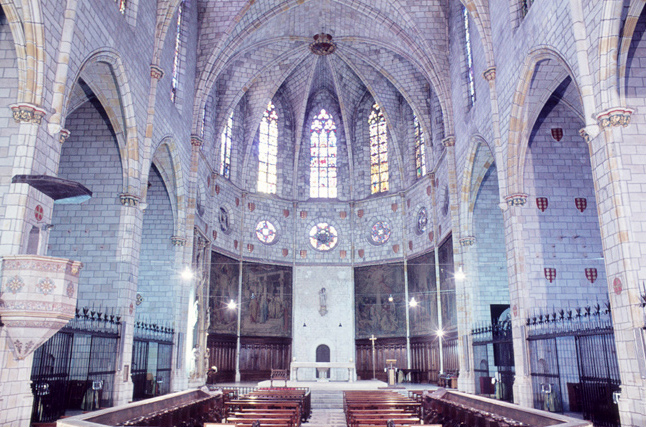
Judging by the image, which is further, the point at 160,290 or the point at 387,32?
the point at 387,32

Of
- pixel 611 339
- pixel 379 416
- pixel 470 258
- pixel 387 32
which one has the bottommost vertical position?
pixel 379 416

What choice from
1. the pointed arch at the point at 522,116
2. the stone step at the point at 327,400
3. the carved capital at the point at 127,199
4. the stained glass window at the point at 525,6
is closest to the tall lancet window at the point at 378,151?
the stone step at the point at 327,400

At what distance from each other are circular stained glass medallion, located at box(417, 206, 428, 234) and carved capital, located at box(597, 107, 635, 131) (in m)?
17.3

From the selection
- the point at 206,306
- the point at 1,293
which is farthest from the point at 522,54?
the point at 206,306

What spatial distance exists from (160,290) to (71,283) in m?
12.2

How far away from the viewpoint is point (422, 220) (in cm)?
2919

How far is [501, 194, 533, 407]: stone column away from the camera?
1573cm

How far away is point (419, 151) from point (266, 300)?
38.8 feet

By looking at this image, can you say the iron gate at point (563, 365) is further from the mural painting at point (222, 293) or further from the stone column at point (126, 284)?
the mural painting at point (222, 293)

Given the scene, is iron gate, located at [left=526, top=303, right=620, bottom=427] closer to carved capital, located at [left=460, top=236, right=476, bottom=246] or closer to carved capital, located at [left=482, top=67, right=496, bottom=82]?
carved capital, located at [left=460, top=236, right=476, bottom=246]

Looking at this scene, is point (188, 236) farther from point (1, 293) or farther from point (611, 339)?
point (611, 339)

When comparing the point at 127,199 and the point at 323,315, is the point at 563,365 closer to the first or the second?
the point at 127,199

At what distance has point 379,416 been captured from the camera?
31.8 ft

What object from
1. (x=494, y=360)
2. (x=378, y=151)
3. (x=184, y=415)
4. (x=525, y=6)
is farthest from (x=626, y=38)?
(x=378, y=151)
